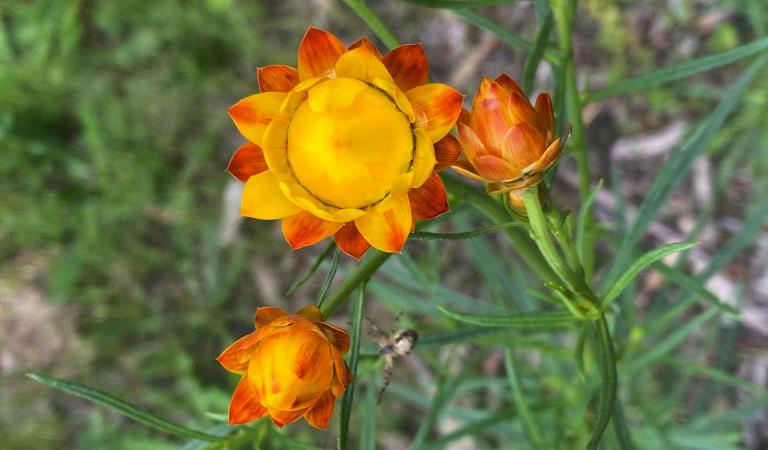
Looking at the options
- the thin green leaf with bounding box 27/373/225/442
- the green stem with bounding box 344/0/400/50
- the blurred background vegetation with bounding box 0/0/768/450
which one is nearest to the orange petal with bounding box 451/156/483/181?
the green stem with bounding box 344/0/400/50

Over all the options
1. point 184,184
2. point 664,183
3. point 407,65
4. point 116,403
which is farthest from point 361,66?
point 184,184

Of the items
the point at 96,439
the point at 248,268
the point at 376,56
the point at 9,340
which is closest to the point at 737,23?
the point at 248,268

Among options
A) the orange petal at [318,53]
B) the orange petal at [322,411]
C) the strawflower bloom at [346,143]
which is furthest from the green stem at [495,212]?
the orange petal at [322,411]

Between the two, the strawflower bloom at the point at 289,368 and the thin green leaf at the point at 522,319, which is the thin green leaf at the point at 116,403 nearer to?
the strawflower bloom at the point at 289,368

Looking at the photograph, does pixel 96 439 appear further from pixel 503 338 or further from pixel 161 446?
pixel 503 338

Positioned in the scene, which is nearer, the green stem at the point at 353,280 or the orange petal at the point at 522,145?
the orange petal at the point at 522,145

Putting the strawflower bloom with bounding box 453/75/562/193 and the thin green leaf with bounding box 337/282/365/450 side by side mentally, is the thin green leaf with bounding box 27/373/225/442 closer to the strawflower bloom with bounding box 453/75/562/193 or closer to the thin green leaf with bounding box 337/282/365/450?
the thin green leaf with bounding box 337/282/365/450
